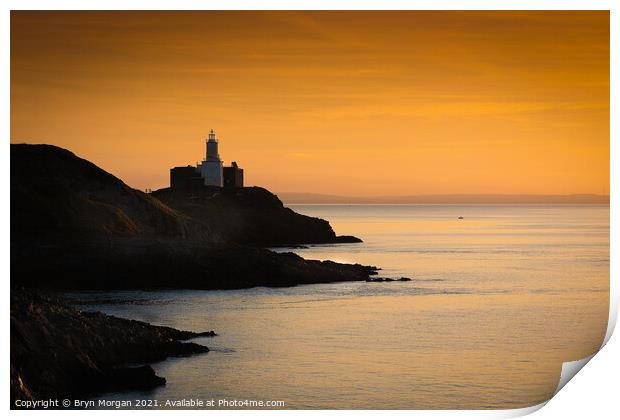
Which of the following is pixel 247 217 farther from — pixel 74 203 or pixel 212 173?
pixel 74 203

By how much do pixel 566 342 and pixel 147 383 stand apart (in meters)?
6.81

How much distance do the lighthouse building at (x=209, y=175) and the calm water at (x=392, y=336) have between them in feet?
24.6

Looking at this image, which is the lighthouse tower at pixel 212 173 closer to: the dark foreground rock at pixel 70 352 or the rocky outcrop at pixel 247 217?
the rocky outcrop at pixel 247 217

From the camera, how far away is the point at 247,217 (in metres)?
33.0

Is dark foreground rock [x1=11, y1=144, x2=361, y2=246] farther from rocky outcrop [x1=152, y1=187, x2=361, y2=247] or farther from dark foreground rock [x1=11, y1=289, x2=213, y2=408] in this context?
dark foreground rock [x1=11, y1=289, x2=213, y2=408]

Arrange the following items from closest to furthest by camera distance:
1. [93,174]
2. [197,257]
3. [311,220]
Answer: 1. [197,257]
2. [93,174]
3. [311,220]

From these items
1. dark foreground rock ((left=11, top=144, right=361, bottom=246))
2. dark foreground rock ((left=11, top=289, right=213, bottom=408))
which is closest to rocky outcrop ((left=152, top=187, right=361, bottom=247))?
dark foreground rock ((left=11, top=144, right=361, bottom=246))

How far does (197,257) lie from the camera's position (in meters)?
19.2

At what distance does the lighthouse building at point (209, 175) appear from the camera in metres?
29.3

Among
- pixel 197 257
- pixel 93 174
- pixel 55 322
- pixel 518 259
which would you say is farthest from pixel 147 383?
pixel 518 259

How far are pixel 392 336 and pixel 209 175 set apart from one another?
1875cm

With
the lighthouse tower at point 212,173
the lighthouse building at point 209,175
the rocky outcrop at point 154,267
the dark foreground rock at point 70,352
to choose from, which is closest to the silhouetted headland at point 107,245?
the rocky outcrop at point 154,267

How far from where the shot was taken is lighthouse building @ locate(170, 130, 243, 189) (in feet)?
96.1
